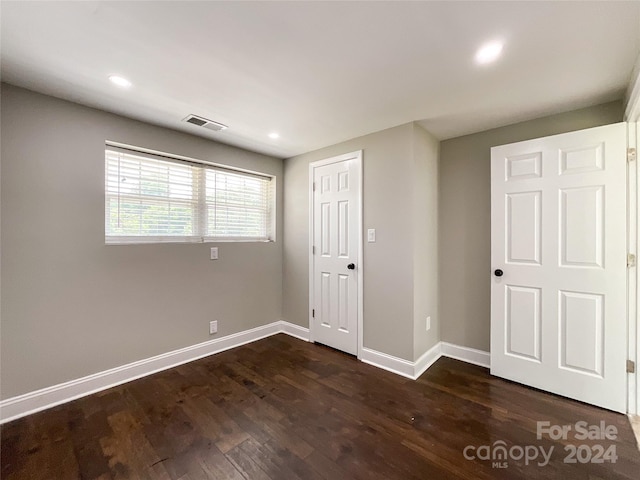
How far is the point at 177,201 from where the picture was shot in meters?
2.77

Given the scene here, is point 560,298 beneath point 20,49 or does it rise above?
beneath

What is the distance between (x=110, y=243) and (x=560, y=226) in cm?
378

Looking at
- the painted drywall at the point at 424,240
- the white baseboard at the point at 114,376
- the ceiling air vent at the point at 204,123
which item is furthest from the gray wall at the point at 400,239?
the ceiling air vent at the point at 204,123

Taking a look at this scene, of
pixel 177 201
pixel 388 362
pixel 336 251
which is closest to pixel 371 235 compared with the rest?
pixel 336 251

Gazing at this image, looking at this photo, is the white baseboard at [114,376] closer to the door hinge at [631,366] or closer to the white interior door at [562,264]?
the white interior door at [562,264]

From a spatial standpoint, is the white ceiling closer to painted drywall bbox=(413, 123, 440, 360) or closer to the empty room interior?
the empty room interior

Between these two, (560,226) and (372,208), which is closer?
(560,226)

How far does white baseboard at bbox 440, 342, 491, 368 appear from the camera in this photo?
105 inches

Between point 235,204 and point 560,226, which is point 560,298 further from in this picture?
point 235,204

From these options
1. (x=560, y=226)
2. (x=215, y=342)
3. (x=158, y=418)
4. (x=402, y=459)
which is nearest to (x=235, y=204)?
(x=215, y=342)

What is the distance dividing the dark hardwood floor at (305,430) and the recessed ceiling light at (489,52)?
2333 millimetres

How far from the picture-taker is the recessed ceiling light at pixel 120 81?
5.97 ft

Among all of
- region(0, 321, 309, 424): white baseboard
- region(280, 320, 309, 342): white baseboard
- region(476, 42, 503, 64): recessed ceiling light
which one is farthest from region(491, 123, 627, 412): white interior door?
region(0, 321, 309, 424): white baseboard

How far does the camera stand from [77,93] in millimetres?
2012
